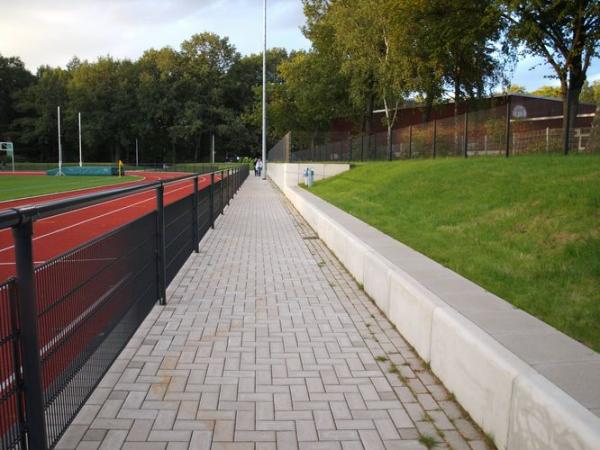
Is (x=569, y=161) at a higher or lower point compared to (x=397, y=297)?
higher

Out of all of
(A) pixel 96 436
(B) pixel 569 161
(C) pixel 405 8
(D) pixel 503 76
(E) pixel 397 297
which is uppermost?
(C) pixel 405 8

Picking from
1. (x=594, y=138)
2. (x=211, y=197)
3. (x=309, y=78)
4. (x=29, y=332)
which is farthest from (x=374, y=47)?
(x=29, y=332)

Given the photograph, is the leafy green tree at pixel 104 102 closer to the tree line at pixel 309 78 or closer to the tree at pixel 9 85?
the tree line at pixel 309 78

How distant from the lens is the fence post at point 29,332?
2705mm

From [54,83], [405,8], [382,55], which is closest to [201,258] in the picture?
[405,8]

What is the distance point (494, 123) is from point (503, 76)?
21401 millimetres

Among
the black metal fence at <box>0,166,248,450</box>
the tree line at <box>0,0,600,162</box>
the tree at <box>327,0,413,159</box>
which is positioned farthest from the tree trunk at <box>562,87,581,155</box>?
the tree at <box>327,0,413,159</box>

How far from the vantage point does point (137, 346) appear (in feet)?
16.1

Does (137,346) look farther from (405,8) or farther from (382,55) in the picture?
(382,55)

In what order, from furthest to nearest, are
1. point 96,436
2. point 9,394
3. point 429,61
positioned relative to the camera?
1. point 429,61
2. point 96,436
3. point 9,394

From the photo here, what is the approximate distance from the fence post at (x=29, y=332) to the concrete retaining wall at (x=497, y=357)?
2485 mm

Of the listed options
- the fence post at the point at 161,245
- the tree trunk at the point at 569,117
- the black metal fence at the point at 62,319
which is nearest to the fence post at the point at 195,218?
the fence post at the point at 161,245

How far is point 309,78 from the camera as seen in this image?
51.9 m

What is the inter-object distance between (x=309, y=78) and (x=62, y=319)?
50.8 metres
